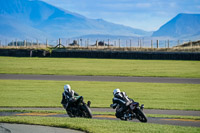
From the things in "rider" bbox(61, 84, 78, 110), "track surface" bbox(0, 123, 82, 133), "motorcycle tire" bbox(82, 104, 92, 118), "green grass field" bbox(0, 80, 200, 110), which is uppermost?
"rider" bbox(61, 84, 78, 110)

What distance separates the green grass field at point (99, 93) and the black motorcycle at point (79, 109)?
6062 millimetres

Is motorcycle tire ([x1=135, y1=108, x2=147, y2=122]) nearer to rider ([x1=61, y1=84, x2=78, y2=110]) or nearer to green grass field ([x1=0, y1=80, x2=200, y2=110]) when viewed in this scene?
rider ([x1=61, y1=84, x2=78, y2=110])

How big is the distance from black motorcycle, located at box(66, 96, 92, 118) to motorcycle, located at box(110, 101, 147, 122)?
1.33 metres

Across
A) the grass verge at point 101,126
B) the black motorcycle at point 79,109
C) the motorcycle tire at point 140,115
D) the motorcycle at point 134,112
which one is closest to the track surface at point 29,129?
the grass verge at point 101,126

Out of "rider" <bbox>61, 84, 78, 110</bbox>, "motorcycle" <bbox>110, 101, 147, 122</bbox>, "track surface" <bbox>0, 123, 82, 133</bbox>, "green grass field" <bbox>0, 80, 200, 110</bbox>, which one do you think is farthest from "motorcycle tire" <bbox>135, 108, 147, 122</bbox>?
"green grass field" <bbox>0, 80, 200, 110</bbox>

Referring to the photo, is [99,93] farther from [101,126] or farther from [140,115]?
[101,126]

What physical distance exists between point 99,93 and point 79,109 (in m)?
12.1

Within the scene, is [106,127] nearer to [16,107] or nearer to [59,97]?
[16,107]

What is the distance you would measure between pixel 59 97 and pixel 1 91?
188 inches

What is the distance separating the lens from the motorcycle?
16641 millimetres

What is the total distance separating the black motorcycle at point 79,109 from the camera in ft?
56.4

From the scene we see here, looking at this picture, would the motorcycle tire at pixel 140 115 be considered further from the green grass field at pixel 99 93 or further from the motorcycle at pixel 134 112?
the green grass field at pixel 99 93

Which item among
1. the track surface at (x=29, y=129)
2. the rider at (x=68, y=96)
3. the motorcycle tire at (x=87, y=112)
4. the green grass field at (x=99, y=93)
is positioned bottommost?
the green grass field at (x=99, y=93)

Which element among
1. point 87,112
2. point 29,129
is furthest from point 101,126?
point 87,112
